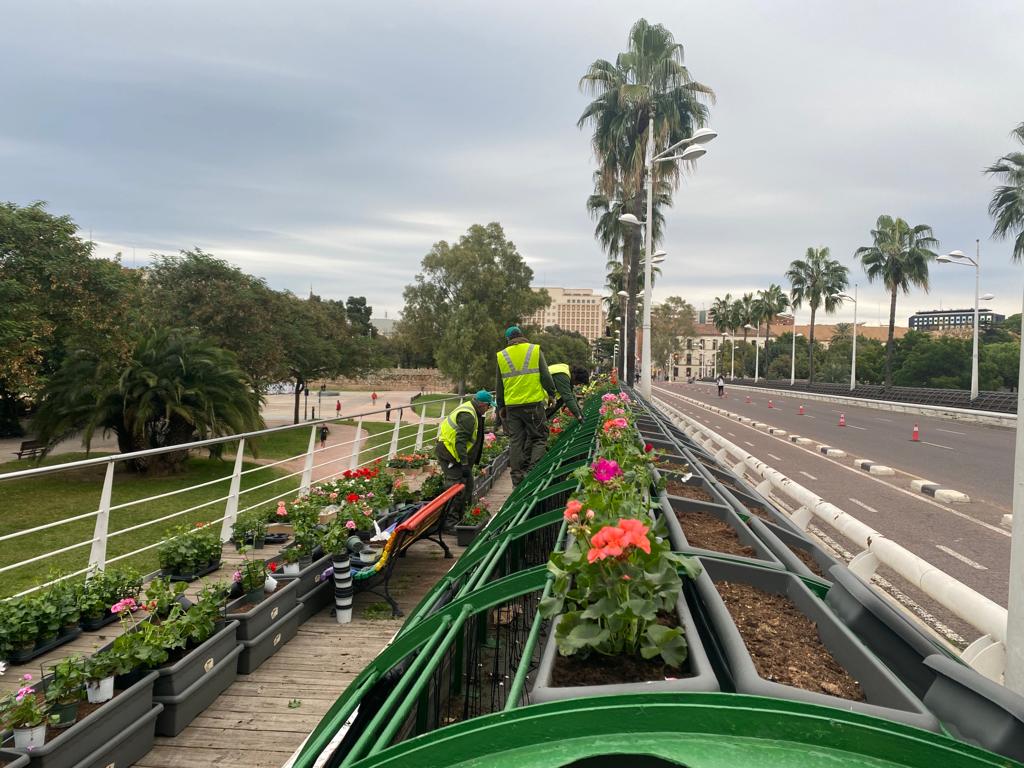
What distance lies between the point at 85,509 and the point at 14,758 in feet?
51.4

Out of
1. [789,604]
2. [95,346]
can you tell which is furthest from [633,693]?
[95,346]

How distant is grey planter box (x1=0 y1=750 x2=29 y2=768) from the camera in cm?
238

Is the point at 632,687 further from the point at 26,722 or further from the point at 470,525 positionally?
the point at 470,525

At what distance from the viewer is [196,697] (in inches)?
131

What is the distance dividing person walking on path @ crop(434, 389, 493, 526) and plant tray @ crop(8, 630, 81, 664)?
3218 millimetres

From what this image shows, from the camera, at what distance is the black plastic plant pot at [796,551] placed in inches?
99.6

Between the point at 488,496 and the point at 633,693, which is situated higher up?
the point at 633,693

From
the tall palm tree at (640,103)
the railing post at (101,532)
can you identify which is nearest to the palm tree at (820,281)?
the tall palm tree at (640,103)

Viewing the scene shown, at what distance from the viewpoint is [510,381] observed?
284 inches

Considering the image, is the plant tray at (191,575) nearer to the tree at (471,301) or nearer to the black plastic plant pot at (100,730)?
the black plastic plant pot at (100,730)

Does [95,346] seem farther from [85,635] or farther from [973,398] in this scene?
[973,398]

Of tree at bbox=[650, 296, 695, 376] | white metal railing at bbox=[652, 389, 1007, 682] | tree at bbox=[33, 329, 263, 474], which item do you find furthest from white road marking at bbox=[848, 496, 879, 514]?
tree at bbox=[650, 296, 695, 376]

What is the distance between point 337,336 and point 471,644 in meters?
40.7

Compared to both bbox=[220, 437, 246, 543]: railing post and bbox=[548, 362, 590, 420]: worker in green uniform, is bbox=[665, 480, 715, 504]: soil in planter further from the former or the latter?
bbox=[220, 437, 246, 543]: railing post
